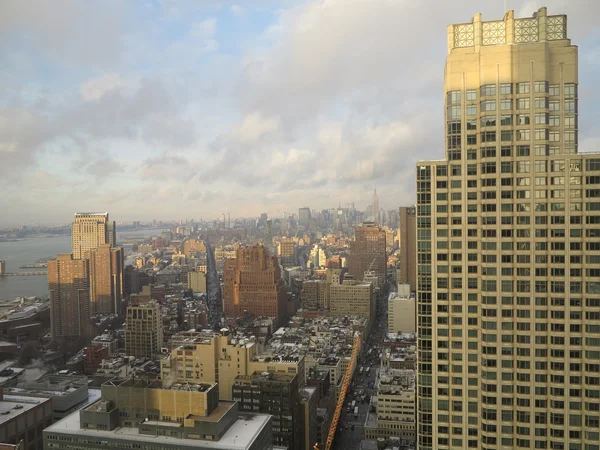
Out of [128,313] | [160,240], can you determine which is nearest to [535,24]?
[128,313]

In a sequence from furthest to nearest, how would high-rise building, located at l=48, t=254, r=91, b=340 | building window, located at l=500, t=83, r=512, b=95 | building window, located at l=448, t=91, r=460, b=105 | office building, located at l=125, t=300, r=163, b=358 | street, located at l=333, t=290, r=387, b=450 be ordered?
high-rise building, located at l=48, t=254, r=91, b=340
office building, located at l=125, t=300, r=163, b=358
street, located at l=333, t=290, r=387, b=450
building window, located at l=448, t=91, r=460, b=105
building window, located at l=500, t=83, r=512, b=95

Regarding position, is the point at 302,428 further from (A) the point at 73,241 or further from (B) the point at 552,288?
(A) the point at 73,241

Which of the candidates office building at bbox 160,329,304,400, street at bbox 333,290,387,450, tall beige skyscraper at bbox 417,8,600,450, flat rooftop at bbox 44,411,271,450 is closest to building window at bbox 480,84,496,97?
tall beige skyscraper at bbox 417,8,600,450

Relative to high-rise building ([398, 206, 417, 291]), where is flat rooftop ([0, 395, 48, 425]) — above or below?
below

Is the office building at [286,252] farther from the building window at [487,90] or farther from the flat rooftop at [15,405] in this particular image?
the building window at [487,90]

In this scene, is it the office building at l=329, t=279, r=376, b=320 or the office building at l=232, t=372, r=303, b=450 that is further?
the office building at l=329, t=279, r=376, b=320

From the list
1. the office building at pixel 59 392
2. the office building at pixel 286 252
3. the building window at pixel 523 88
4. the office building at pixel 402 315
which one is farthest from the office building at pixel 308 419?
the office building at pixel 286 252

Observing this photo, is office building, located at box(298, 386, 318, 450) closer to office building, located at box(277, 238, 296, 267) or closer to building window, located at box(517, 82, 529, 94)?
building window, located at box(517, 82, 529, 94)
